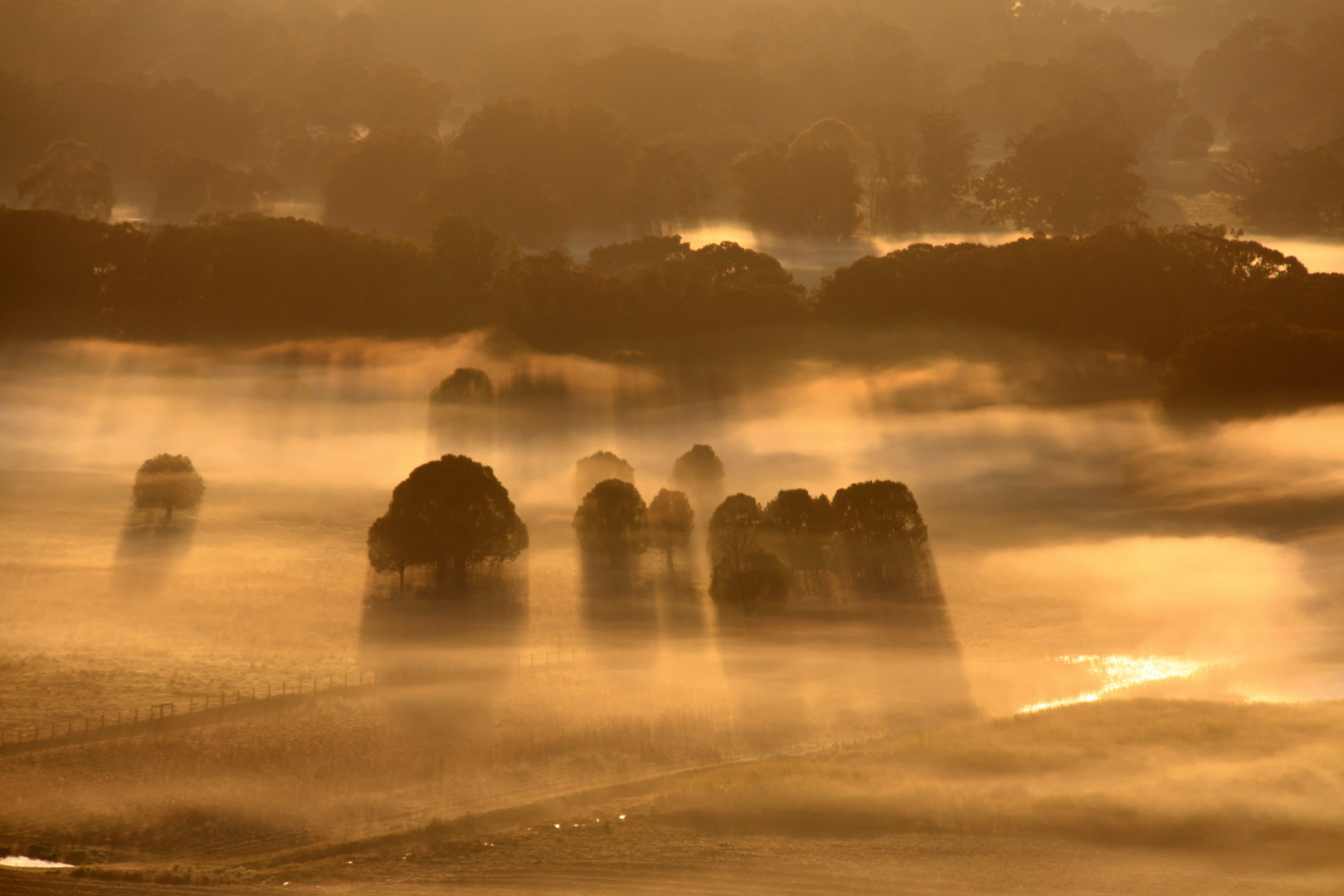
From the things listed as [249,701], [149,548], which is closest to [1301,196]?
[149,548]

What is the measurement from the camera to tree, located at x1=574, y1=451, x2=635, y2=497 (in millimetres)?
58344

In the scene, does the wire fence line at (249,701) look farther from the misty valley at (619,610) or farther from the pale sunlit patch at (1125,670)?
the pale sunlit patch at (1125,670)

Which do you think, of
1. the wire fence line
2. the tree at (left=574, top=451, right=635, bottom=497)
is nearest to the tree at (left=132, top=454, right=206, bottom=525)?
the tree at (left=574, top=451, right=635, bottom=497)

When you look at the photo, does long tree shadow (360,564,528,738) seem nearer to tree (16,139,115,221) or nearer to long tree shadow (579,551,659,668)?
long tree shadow (579,551,659,668)

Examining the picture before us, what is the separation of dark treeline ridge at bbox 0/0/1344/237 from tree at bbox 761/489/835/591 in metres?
52.5

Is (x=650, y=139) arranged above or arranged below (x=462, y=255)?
above

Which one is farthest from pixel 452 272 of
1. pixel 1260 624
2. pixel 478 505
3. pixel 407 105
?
pixel 407 105

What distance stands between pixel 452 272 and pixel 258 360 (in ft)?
46.7

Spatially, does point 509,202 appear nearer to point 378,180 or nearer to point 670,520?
point 378,180

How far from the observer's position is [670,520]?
51.2 meters

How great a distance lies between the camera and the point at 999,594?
49.6m

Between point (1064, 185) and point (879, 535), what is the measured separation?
254 ft

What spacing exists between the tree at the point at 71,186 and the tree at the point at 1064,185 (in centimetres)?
7830

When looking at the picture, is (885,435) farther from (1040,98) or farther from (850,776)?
(1040,98)
